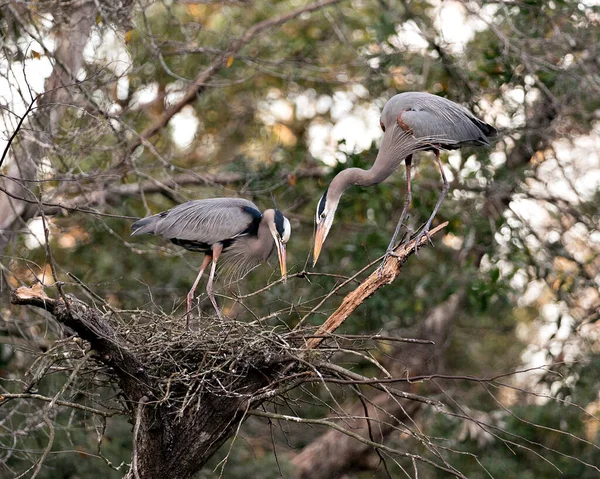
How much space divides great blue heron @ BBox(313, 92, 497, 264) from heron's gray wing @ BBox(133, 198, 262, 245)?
625 mm

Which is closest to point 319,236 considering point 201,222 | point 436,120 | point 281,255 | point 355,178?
point 281,255

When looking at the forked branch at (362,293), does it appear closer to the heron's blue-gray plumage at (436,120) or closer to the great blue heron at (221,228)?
the great blue heron at (221,228)

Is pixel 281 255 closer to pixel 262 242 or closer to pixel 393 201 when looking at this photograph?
pixel 262 242

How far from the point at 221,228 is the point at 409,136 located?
1.45 metres

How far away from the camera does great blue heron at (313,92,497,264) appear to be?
20.0ft

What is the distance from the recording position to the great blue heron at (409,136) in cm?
610

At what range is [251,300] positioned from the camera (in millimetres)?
9430

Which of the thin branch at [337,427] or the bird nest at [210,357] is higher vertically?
the bird nest at [210,357]

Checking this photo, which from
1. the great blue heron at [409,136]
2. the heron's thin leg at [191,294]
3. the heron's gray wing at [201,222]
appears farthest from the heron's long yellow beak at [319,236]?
the heron's thin leg at [191,294]

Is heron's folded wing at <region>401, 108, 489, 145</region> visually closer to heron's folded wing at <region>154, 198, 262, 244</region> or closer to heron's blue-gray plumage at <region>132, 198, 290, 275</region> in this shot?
heron's blue-gray plumage at <region>132, 198, 290, 275</region>

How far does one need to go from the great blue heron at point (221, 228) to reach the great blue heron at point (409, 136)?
14.9 inches

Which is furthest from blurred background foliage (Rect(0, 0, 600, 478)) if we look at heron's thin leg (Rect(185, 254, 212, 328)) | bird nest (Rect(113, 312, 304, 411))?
bird nest (Rect(113, 312, 304, 411))

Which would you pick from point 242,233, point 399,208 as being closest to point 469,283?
point 399,208

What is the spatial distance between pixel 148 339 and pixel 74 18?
3.56m
